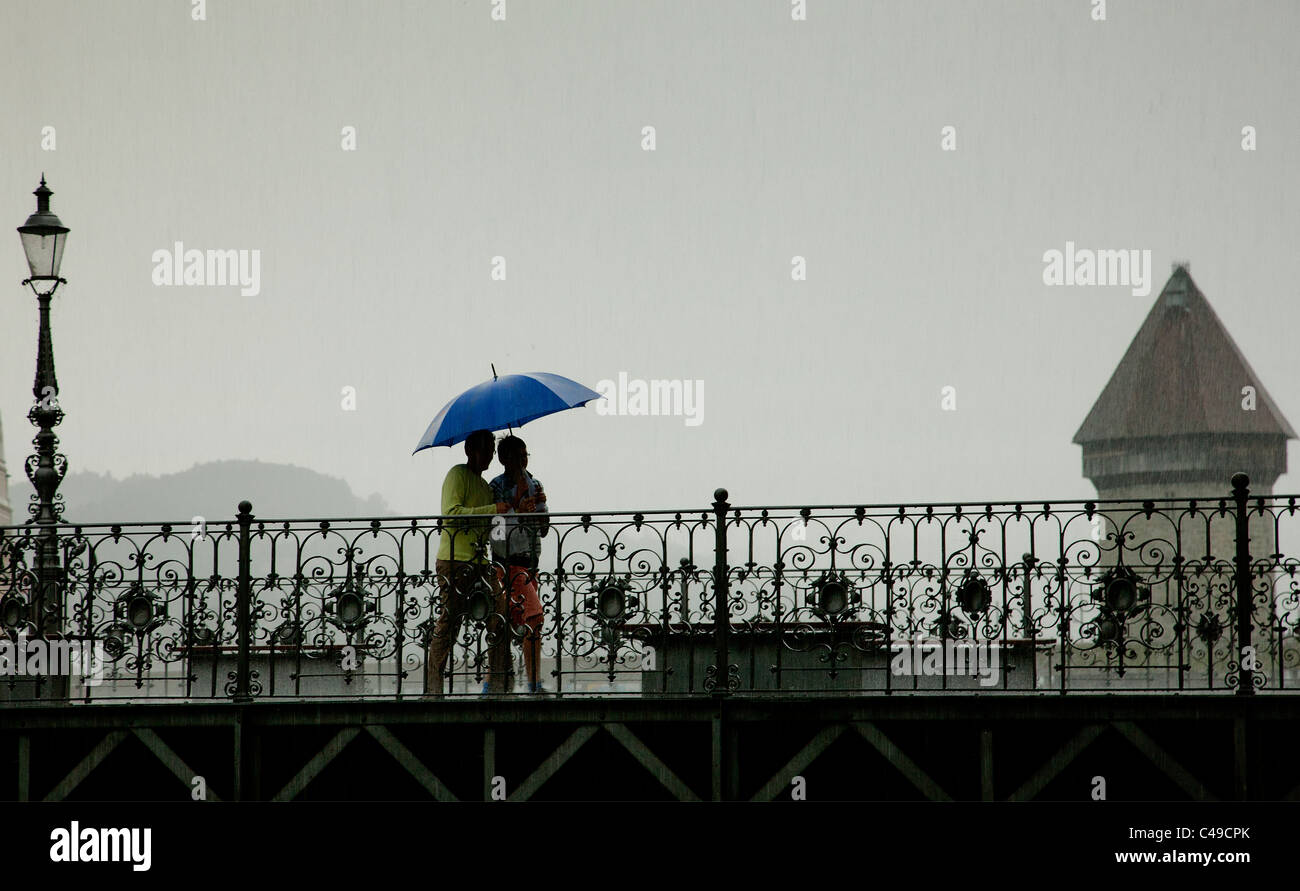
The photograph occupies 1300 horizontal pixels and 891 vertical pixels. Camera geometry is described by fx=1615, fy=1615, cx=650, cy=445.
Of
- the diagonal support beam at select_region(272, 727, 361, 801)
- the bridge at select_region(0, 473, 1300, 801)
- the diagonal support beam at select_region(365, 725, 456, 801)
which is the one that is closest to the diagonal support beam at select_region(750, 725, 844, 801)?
the bridge at select_region(0, 473, 1300, 801)

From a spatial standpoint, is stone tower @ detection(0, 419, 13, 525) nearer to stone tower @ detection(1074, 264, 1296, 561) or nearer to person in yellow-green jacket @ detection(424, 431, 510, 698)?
person in yellow-green jacket @ detection(424, 431, 510, 698)

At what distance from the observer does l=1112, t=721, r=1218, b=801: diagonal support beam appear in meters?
11.7

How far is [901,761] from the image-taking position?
1194 cm

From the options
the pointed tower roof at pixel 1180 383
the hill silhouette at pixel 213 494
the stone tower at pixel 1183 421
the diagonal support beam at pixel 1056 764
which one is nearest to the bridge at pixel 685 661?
the diagonal support beam at pixel 1056 764

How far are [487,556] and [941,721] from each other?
3615mm

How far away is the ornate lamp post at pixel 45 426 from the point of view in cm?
1263

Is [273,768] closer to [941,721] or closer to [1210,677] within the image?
[941,721]

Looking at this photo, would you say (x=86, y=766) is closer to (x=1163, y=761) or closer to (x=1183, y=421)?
(x=1163, y=761)

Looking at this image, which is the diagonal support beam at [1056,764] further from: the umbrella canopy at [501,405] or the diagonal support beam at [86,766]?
the diagonal support beam at [86,766]

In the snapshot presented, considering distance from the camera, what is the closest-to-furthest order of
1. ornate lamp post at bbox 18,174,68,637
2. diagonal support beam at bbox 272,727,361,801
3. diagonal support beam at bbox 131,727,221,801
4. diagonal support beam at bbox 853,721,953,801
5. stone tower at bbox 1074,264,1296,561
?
diagonal support beam at bbox 853,721,953,801, diagonal support beam at bbox 272,727,361,801, diagonal support beam at bbox 131,727,221,801, ornate lamp post at bbox 18,174,68,637, stone tower at bbox 1074,264,1296,561

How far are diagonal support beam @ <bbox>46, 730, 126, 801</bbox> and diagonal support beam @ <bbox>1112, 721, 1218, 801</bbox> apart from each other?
7.54 metres

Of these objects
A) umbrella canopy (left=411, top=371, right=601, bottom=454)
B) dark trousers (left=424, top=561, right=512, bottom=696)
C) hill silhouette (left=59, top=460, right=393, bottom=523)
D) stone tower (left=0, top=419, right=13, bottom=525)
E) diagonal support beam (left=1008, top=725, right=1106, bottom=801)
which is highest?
hill silhouette (left=59, top=460, right=393, bottom=523)

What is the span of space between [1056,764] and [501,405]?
4862mm
